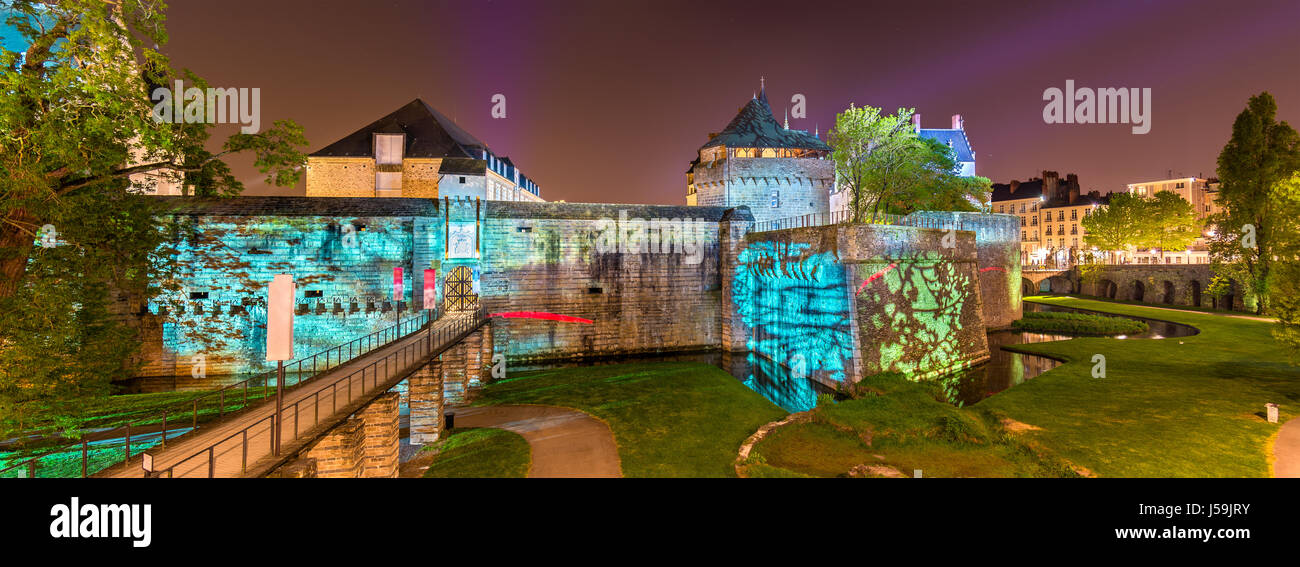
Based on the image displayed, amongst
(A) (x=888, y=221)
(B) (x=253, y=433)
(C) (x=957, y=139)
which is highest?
(C) (x=957, y=139)

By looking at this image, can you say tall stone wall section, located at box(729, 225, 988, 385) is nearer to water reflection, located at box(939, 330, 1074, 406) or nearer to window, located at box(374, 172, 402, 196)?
water reflection, located at box(939, 330, 1074, 406)

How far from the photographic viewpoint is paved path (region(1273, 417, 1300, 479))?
35.1 ft

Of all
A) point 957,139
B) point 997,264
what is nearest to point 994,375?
point 997,264

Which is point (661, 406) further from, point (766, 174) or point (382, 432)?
point (766, 174)

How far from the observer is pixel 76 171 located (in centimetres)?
989

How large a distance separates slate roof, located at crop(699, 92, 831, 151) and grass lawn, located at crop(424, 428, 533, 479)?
31526 mm

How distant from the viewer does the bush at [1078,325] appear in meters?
33.0

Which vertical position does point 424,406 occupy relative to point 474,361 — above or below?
below

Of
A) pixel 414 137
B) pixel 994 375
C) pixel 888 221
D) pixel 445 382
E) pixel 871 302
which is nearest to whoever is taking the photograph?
pixel 445 382

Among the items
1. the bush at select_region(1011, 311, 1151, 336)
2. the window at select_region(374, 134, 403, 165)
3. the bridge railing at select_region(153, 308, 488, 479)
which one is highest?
the window at select_region(374, 134, 403, 165)

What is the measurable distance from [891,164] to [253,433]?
124 feet

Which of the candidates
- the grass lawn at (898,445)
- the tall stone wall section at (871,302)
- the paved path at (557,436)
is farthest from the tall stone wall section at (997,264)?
the paved path at (557,436)

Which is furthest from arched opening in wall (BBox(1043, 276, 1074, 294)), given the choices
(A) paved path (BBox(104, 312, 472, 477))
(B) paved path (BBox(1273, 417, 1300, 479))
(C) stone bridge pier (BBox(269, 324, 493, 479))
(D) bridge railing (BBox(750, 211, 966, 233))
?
(A) paved path (BBox(104, 312, 472, 477))
